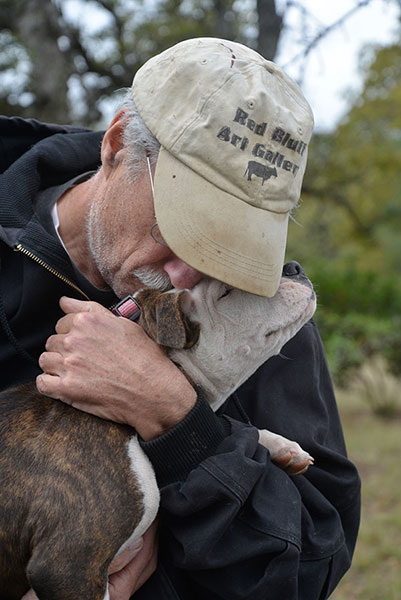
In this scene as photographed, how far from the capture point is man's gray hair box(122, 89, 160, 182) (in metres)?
3.40

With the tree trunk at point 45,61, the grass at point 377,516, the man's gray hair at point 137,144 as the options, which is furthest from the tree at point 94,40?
the grass at point 377,516

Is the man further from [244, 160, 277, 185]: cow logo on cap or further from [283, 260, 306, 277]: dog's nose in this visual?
[283, 260, 306, 277]: dog's nose

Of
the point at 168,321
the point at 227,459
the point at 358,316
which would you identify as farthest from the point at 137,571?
the point at 358,316

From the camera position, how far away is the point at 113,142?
3592 mm

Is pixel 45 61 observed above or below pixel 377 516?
above

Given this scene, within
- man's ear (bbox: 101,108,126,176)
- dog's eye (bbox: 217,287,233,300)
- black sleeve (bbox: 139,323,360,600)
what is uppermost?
man's ear (bbox: 101,108,126,176)

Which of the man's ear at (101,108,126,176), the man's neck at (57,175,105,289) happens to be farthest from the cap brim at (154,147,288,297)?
the man's neck at (57,175,105,289)

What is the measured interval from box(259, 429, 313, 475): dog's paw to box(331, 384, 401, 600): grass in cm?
477

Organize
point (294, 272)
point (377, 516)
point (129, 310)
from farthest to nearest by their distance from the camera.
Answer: point (377, 516) → point (294, 272) → point (129, 310)

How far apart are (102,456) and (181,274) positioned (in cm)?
102

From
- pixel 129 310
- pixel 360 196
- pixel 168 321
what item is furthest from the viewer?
pixel 360 196

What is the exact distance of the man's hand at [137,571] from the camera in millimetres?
3002

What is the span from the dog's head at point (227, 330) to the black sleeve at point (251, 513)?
22 centimetres

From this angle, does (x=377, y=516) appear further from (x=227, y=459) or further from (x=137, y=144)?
(x=137, y=144)
